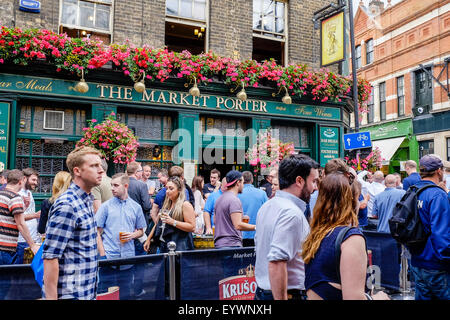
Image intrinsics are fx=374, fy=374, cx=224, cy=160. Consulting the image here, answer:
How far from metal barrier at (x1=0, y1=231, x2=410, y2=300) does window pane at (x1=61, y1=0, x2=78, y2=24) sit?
26.9 feet

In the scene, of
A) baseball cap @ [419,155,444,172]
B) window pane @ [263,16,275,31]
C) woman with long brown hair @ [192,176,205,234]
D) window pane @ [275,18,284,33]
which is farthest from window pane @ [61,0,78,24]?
baseball cap @ [419,155,444,172]

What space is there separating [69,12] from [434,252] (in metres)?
10.3

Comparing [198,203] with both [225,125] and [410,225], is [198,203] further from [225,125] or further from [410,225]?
[410,225]

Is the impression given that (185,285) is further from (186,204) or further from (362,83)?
(362,83)

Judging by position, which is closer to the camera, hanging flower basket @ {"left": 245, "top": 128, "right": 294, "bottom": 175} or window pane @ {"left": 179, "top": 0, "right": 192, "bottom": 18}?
hanging flower basket @ {"left": 245, "top": 128, "right": 294, "bottom": 175}

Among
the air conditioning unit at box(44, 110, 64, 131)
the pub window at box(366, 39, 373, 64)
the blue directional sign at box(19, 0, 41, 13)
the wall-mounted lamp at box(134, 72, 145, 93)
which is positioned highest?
the pub window at box(366, 39, 373, 64)

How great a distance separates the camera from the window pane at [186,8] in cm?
1147

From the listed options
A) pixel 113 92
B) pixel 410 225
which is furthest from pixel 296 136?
pixel 410 225

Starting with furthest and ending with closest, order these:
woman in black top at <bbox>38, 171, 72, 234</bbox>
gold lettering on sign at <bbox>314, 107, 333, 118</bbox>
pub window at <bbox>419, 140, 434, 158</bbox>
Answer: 1. pub window at <bbox>419, 140, 434, 158</bbox>
2. gold lettering on sign at <bbox>314, 107, 333, 118</bbox>
3. woman in black top at <bbox>38, 171, 72, 234</bbox>

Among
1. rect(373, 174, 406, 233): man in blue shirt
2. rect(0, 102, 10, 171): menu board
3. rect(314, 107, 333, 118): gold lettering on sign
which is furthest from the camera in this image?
rect(314, 107, 333, 118): gold lettering on sign

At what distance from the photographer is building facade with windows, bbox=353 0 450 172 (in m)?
22.2

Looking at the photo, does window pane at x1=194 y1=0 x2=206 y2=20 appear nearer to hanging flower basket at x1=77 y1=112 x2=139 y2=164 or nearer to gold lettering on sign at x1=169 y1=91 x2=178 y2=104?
gold lettering on sign at x1=169 y1=91 x2=178 y2=104

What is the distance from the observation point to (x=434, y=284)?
3656 mm
